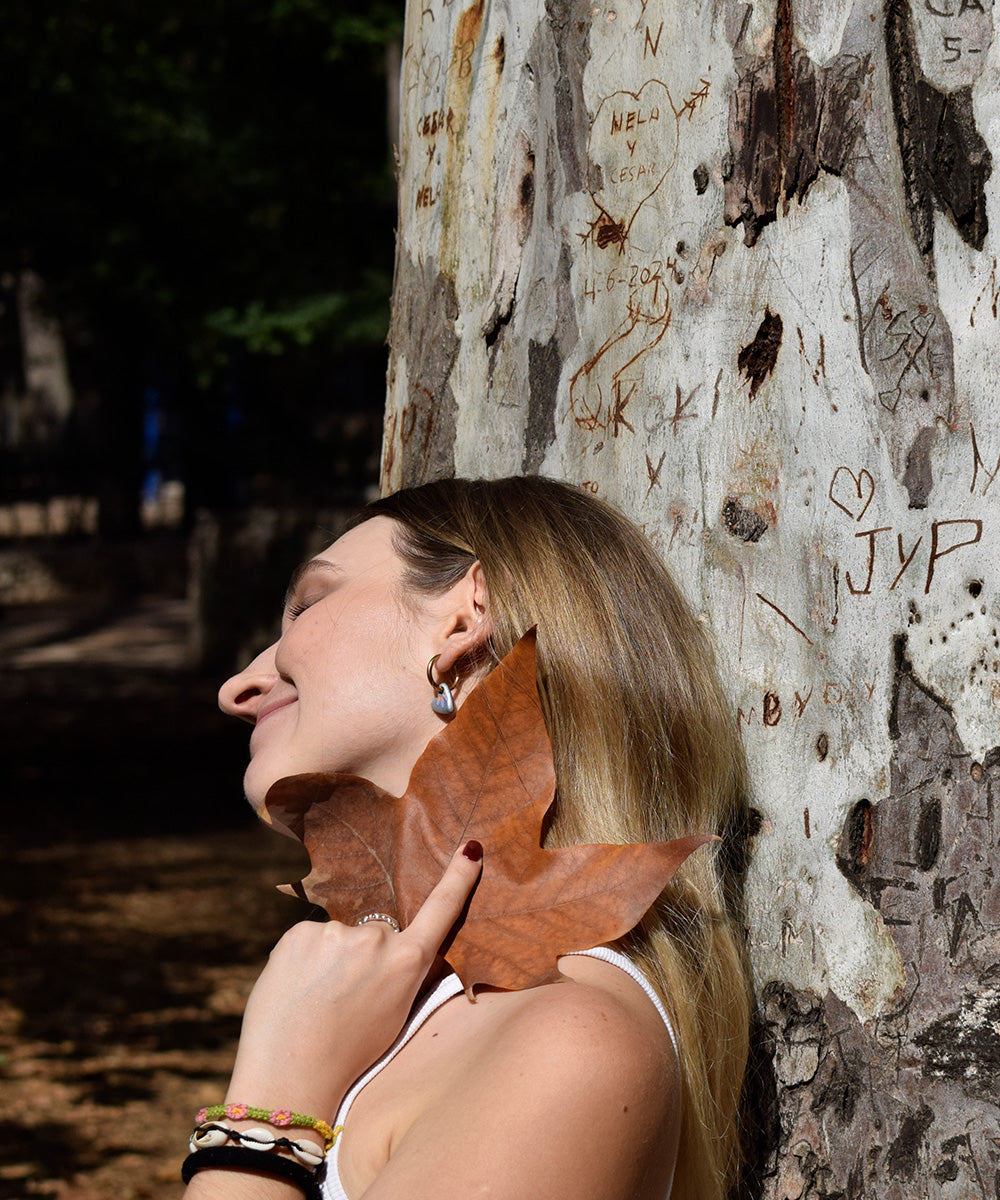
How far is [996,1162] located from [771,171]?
4.19 ft

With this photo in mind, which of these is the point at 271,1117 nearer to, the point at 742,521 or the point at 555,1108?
the point at 555,1108

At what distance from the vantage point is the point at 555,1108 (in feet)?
4.36

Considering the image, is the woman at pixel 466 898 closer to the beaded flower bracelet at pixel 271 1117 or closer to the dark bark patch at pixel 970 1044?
the beaded flower bracelet at pixel 271 1117

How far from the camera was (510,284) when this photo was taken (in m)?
2.03

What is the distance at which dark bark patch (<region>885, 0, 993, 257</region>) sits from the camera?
154 cm

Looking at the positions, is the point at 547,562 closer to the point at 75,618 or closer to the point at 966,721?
the point at 966,721

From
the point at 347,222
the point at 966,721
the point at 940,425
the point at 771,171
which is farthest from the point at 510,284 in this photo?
the point at 347,222

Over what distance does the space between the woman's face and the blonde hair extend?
7 centimetres

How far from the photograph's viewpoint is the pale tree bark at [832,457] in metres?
1.55

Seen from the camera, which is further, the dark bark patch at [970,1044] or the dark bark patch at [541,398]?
the dark bark patch at [541,398]

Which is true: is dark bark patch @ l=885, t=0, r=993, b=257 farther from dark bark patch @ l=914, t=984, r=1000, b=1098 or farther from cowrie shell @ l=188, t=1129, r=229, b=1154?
cowrie shell @ l=188, t=1129, r=229, b=1154

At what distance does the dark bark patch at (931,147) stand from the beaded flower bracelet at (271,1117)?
1.31 metres

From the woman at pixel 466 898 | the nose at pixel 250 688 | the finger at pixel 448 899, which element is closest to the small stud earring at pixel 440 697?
the woman at pixel 466 898

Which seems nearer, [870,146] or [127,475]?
[870,146]
